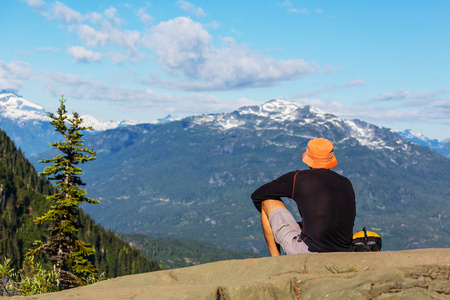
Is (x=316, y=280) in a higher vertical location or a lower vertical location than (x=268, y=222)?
lower

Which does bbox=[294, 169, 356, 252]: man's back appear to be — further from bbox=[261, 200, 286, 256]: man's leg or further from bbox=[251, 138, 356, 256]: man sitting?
bbox=[261, 200, 286, 256]: man's leg

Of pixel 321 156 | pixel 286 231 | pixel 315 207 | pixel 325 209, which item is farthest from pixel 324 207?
pixel 321 156

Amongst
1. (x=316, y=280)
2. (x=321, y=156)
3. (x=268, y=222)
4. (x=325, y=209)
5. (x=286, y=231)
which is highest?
(x=321, y=156)

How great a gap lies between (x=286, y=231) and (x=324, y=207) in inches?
51.7

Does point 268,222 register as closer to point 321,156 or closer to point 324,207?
point 324,207

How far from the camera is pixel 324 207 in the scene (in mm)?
10562

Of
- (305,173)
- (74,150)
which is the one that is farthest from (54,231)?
(305,173)

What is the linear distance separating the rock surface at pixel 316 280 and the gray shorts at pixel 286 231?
0.81 meters

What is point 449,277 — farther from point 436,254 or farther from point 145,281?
point 145,281

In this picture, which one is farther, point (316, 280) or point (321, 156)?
point (321, 156)

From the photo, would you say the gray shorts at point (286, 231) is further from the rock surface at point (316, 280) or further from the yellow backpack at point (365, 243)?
the yellow backpack at point (365, 243)

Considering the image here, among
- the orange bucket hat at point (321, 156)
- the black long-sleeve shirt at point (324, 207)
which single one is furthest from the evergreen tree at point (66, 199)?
the black long-sleeve shirt at point (324, 207)

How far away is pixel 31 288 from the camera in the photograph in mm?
12086

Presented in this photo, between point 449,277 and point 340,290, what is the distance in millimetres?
2025
